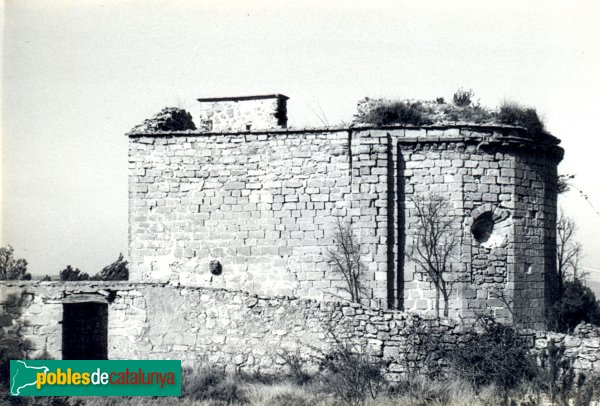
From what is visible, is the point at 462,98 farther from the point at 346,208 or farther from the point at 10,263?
the point at 10,263

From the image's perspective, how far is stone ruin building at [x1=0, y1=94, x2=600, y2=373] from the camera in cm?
1769

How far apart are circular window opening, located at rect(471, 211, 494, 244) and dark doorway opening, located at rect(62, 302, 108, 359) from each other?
8.34 m

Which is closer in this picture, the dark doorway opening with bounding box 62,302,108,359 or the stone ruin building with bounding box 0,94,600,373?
the dark doorway opening with bounding box 62,302,108,359

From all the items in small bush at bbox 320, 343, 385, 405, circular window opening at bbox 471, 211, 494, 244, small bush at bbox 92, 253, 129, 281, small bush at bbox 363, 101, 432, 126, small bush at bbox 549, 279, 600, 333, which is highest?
small bush at bbox 363, 101, 432, 126

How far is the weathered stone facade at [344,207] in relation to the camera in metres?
17.8

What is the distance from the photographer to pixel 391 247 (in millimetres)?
17844

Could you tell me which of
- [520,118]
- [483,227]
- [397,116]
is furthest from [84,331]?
[520,118]

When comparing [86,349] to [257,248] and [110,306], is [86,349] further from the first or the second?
[257,248]

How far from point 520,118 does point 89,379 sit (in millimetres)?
11248

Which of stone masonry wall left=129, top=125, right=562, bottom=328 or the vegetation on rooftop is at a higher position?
the vegetation on rooftop

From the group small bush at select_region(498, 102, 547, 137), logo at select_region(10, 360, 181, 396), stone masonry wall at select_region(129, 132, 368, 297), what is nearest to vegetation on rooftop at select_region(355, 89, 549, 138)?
small bush at select_region(498, 102, 547, 137)

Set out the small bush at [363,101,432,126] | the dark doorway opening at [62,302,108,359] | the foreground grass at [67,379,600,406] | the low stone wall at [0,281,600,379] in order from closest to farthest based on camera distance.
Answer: the foreground grass at [67,379,600,406]
the low stone wall at [0,281,600,379]
the dark doorway opening at [62,302,108,359]
the small bush at [363,101,432,126]

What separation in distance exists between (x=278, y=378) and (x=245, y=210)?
5438 mm

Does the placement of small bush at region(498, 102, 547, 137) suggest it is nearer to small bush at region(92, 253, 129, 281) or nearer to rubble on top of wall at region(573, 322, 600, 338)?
rubble on top of wall at region(573, 322, 600, 338)
